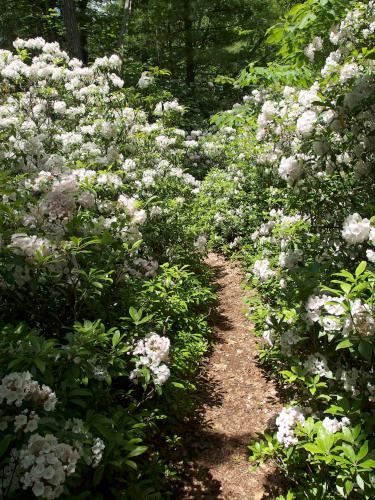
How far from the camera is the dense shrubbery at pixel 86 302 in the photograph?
1724 mm

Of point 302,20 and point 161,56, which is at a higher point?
point 161,56

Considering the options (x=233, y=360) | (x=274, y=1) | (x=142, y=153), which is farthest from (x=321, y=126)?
(x=274, y=1)

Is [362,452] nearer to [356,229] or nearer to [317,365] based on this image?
→ [317,365]

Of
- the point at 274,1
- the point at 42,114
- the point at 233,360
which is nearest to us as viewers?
the point at 233,360

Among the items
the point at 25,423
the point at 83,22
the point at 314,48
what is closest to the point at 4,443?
the point at 25,423

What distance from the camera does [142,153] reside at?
20.2ft

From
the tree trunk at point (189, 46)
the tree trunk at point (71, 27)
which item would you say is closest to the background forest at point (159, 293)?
the tree trunk at point (71, 27)

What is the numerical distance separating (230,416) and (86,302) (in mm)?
1717

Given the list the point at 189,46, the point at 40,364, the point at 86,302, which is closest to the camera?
the point at 40,364

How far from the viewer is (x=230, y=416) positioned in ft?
11.7

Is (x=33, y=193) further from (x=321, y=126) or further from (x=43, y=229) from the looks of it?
(x=321, y=126)

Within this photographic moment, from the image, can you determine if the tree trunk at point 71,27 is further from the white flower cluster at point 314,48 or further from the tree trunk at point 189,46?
the white flower cluster at point 314,48

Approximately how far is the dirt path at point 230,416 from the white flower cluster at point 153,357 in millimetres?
881

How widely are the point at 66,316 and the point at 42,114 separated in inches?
167
